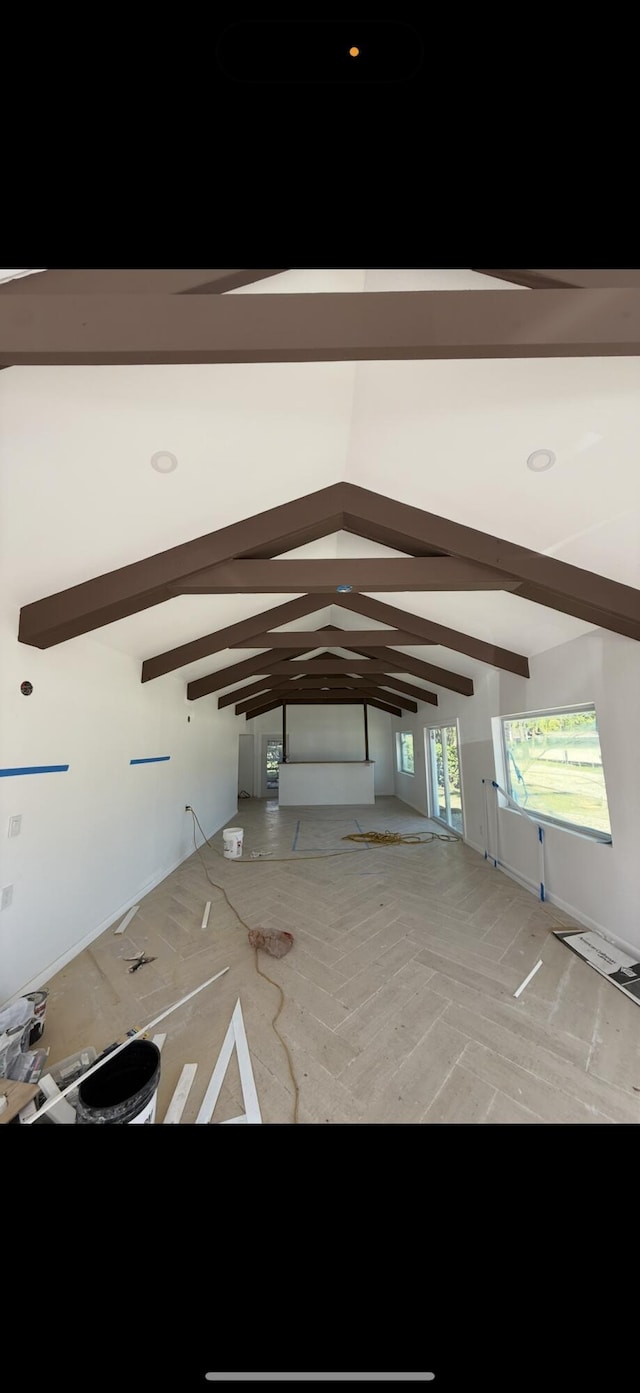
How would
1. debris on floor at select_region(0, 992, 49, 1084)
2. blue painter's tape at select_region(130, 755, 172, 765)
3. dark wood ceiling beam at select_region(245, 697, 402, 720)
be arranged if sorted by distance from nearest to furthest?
debris on floor at select_region(0, 992, 49, 1084), blue painter's tape at select_region(130, 755, 172, 765), dark wood ceiling beam at select_region(245, 697, 402, 720)

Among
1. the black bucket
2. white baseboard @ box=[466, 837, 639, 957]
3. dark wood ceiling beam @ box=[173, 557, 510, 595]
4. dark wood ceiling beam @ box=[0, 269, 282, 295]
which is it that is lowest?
white baseboard @ box=[466, 837, 639, 957]

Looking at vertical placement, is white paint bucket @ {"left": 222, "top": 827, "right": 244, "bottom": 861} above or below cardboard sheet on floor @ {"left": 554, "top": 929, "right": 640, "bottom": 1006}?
above

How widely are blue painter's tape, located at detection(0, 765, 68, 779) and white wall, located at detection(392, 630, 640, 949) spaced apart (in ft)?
12.9

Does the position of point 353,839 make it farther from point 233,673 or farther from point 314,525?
point 314,525

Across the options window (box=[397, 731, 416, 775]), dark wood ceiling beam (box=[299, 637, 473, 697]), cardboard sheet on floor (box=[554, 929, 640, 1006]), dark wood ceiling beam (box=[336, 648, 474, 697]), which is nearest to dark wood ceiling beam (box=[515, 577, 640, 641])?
cardboard sheet on floor (box=[554, 929, 640, 1006])

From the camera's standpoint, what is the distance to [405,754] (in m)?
9.84

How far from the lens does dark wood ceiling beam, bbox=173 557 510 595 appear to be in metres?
2.84

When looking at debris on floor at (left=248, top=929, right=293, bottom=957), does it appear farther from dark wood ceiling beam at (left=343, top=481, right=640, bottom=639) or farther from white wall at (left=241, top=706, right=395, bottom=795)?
white wall at (left=241, top=706, right=395, bottom=795)

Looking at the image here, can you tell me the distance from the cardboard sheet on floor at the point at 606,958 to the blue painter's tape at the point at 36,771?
150 inches

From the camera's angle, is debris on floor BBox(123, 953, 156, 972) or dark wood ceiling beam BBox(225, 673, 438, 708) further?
dark wood ceiling beam BBox(225, 673, 438, 708)

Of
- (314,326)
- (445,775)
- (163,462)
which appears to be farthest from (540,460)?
(445,775)

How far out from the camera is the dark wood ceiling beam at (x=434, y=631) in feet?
14.4

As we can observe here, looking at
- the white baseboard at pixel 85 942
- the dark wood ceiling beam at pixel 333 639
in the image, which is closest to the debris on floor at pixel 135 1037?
the white baseboard at pixel 85 942
